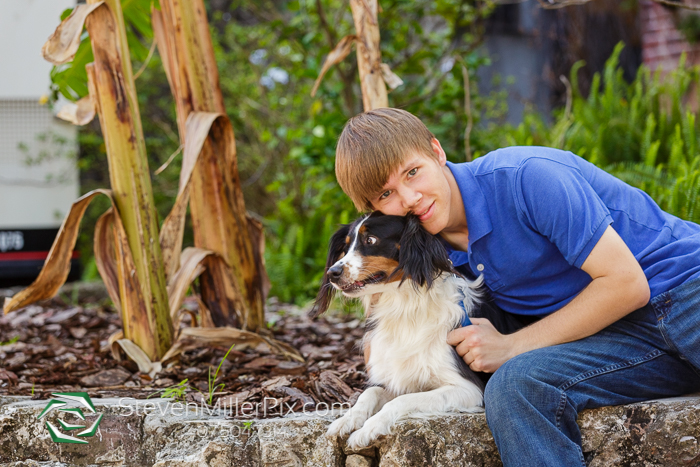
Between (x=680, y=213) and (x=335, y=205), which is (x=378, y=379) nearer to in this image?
(x=680, y=213)

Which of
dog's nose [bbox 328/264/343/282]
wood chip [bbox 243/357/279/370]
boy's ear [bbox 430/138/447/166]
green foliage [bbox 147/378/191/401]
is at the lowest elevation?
wood chip [bbox 243/357/279/370]

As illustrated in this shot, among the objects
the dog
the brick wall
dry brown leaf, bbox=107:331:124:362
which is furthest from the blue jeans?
the brick wall

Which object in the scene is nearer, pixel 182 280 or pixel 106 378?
pixel 106 378

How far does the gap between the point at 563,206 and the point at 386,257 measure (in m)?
0.64

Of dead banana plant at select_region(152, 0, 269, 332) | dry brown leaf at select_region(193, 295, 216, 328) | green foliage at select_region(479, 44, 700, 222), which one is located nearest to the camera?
dead banana plant at select_region(152, 0, 269, 332)

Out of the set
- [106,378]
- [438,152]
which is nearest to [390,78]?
[438,152]

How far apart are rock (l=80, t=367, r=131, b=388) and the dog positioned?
3.22ft

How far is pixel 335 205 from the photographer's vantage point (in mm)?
5062

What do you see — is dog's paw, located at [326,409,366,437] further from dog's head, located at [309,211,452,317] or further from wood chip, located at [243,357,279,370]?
wood chip, located at [243,357,279,370]

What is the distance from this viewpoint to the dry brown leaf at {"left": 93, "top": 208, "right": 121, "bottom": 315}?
9.13 feet

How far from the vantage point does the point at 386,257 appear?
7.11 ft

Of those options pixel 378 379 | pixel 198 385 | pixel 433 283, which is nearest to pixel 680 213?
pixel 433 283

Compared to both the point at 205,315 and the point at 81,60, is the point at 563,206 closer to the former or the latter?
the point at 205,315

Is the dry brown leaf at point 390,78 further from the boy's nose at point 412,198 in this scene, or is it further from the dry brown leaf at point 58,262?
the dry brown leaf at point 58,262
